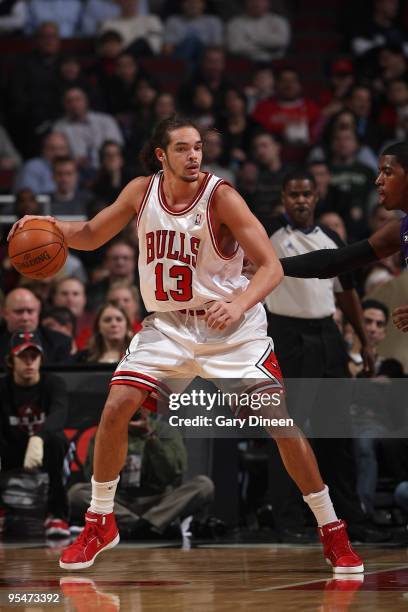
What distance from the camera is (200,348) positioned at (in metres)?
5.57

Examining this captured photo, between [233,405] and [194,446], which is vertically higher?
[233,405]

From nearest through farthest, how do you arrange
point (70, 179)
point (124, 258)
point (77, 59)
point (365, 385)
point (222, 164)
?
1. point (365, 385)
2. point (124, 258)
3. point (70, 179)
4. point (222, 164)
5. point (77, 59)

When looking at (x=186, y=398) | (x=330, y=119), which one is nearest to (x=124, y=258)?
(x=186, y=398)

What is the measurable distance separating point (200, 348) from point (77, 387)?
7.68ft

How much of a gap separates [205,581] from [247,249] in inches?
59.1

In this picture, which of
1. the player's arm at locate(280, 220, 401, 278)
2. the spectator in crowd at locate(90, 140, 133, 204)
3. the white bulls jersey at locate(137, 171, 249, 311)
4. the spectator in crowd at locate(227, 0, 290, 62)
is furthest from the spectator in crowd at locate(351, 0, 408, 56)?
the white bulls jersey at locate(137, 171, 249, 311)

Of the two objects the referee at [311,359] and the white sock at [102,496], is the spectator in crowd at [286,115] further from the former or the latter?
the white sock at [102,496]

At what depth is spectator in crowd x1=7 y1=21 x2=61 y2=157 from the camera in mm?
13703

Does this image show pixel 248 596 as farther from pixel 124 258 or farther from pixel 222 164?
pixel 222 164

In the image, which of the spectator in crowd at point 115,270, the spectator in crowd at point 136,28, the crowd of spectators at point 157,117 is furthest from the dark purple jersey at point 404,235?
the spectator in crowd at point 136,28

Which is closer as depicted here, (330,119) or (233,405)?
(233,405)

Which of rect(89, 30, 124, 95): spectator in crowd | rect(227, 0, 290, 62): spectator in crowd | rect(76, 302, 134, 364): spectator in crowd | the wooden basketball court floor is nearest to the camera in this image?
the wooden basketball court floor

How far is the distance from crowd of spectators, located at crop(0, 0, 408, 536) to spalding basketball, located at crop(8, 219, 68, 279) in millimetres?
2696

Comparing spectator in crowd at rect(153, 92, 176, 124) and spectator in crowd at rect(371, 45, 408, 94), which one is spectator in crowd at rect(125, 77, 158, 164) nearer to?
spectator in crowd at rect(153, 92, 176, 124)
